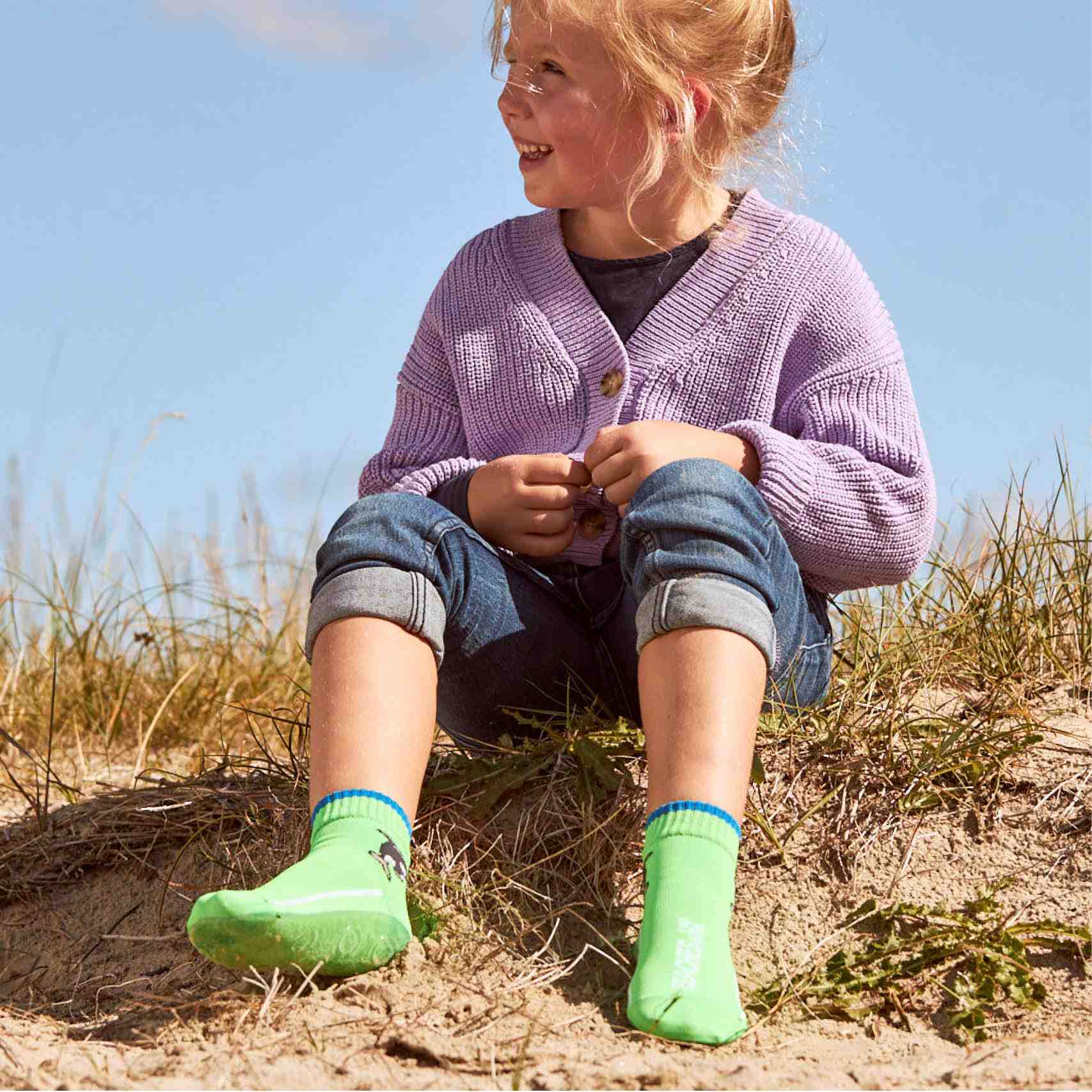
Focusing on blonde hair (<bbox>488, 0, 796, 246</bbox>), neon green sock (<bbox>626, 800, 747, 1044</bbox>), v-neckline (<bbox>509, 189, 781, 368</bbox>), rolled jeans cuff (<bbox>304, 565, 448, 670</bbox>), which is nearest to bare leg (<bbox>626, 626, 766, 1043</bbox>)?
neon green sock (<bbox>626, 800, 747, 1044</bbox>)

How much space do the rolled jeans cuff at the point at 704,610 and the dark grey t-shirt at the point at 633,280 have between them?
680mm

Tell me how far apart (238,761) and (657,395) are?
1.13 m

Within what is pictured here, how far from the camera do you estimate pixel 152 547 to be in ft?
13.3

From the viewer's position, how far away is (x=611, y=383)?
2469 millimetres

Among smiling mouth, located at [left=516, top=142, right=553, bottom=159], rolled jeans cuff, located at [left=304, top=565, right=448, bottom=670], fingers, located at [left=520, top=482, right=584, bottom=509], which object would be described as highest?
smiling mouth, located at [left=516, top=142, right=553, bottom=159]

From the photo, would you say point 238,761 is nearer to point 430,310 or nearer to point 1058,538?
point 430,310

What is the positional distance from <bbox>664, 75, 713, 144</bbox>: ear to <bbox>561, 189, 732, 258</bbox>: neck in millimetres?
143

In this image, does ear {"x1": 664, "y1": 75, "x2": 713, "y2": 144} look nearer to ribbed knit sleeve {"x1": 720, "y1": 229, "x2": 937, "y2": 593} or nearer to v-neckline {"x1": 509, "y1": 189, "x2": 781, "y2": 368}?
v-neckline {"x1": 509, "y1": 189, "x2": 781, "y2": 368}

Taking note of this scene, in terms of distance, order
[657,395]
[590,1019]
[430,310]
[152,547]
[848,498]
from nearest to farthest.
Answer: [590,1019] → [848,498] → [657,395] → [430,310] → [152,547]

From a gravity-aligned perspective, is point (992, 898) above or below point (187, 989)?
above

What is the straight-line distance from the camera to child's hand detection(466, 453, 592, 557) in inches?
91.9

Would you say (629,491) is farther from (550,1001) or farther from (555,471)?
(550,1001)

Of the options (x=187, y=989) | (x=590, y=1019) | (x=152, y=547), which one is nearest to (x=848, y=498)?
(x=590, y=1019)

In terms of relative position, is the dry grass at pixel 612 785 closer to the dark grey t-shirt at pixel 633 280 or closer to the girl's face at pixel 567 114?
the dark grey t-shirt at pixel 633 280
